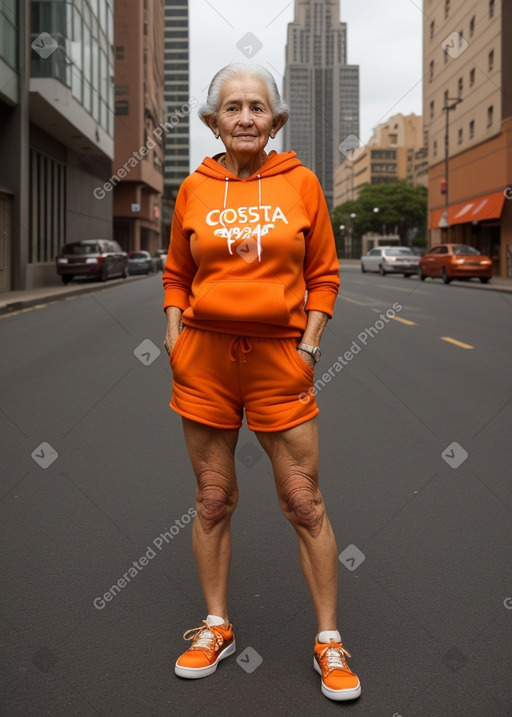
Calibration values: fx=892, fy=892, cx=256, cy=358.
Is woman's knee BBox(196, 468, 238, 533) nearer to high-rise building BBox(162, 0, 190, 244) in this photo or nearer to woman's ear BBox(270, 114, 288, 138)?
woman's ear BBox(270, 114, 288, 138)

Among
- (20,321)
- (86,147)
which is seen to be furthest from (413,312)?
(86,147)

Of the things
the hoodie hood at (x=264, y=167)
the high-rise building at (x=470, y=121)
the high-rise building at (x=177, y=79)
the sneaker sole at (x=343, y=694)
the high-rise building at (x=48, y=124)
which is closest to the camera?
the sneaker sole at (x=343, y=694)

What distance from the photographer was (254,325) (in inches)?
107

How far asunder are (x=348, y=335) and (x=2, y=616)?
33.1ft

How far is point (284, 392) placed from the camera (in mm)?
2748

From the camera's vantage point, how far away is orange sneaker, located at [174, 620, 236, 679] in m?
2.74

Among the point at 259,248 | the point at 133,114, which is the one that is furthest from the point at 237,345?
the point at 133,114

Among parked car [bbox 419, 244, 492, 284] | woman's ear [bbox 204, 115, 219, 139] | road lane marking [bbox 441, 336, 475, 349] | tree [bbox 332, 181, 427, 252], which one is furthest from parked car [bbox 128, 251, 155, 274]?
tree [bbox 332, 181, 427, 252]

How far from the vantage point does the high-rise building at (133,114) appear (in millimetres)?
65688

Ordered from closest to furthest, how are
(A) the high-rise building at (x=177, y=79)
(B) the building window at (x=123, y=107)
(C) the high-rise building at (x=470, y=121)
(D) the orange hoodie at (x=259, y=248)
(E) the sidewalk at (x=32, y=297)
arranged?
(D) the orange hoodie at (x=259, y=248) < (E) the sidewalk at (x=32, y=297) < (C) the high-rise building at (x=470, y=121) < (B) the building window at (x=123, y=107) < (A) the high-rise building at (x=177, y=79)

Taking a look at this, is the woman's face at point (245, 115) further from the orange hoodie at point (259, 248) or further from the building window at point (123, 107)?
the building window at point (123, 107)

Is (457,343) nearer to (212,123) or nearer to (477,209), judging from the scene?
(212,123)

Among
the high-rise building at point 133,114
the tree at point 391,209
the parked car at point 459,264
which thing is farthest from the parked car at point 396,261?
the tree at point 391,209

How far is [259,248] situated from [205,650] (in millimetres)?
1268
